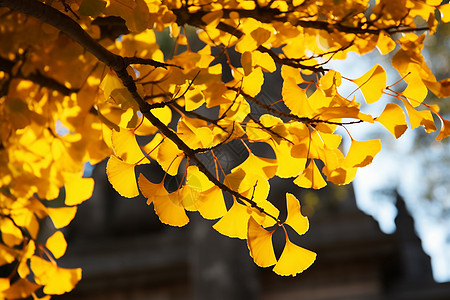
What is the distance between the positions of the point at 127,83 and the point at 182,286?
2901 millimetres

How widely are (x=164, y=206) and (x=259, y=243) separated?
0.12 m

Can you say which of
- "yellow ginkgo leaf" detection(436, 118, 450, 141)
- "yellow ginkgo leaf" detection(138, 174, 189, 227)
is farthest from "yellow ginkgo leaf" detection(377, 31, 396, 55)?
"yellow ginkgo leaf" detection(138, 174, 189, 227)

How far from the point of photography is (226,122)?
1.97 feet

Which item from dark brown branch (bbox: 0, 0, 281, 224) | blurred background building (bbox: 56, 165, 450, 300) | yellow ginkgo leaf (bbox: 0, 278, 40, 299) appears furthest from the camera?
blurred background building (bbox: 56, 165, 450, 300)

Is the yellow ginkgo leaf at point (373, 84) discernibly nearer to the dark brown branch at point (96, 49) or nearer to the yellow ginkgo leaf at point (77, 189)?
the dark brown branch at point (96, 49)

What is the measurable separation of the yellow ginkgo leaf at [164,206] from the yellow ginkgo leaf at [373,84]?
0.89ft

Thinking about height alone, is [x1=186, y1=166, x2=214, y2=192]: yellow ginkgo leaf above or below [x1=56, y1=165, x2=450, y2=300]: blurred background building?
above

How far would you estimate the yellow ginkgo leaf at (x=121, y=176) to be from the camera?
600 mm

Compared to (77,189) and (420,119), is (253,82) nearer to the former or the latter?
(420,119)

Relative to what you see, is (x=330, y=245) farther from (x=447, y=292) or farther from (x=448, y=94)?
(x=448, y=94)

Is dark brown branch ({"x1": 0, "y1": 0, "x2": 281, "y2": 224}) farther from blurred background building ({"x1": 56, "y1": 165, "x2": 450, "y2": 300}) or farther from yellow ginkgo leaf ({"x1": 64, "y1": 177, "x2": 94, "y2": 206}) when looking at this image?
blurred background building ({"x1": 56, "y1": 165, "x2": 450, "y2": 300})

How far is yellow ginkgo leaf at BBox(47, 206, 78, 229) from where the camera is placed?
81 cm

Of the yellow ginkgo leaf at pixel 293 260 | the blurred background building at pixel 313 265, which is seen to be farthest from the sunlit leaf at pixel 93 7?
the blurred background building at pixel 313 265

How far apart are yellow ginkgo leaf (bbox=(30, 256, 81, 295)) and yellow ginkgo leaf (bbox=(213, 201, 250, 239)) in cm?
31
